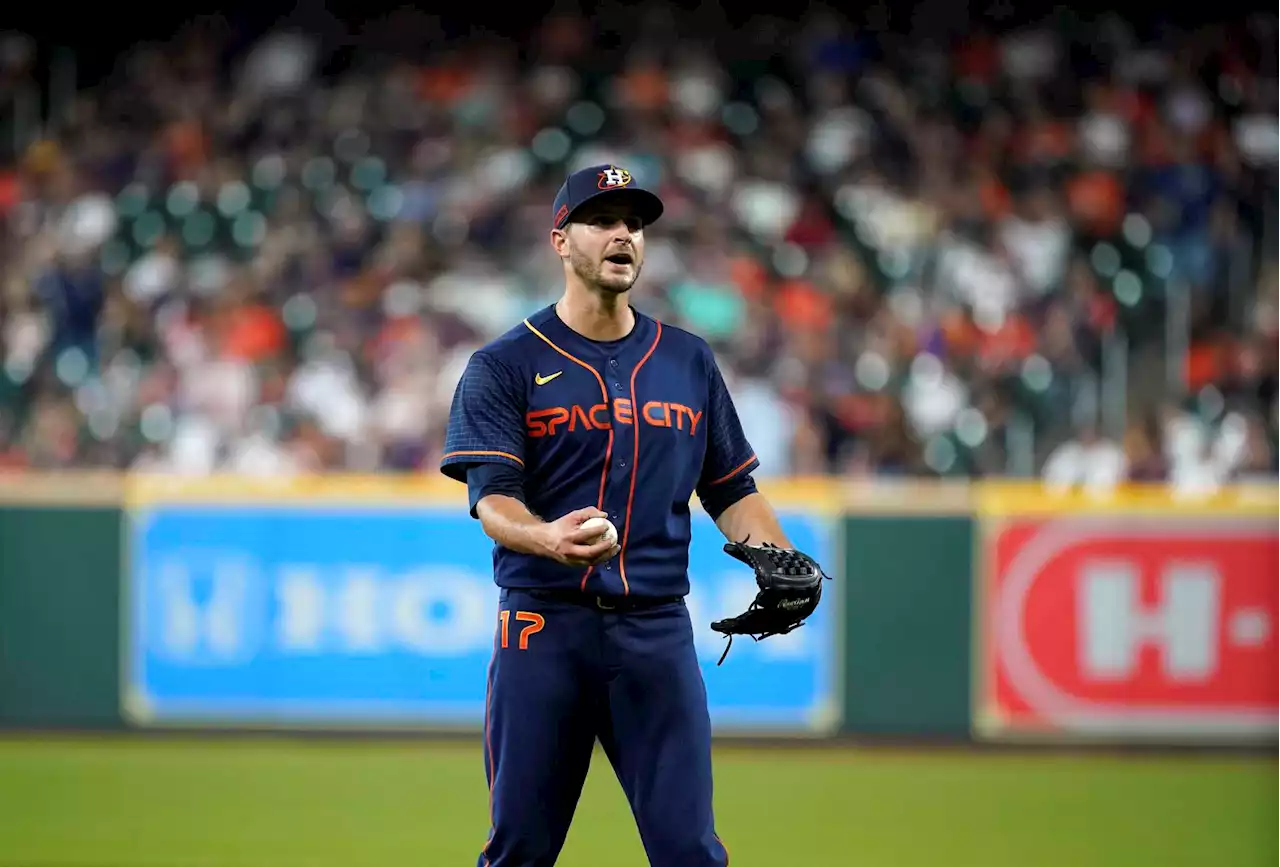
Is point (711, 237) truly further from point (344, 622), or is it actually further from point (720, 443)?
point (720, 443)

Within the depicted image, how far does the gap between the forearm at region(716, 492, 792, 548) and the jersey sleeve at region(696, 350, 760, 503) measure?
48 mm

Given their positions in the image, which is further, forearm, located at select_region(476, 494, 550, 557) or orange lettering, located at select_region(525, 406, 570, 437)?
orange lettering, located at select_region(525, 406, 570, 437)

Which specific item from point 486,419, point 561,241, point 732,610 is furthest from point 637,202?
point 732,610

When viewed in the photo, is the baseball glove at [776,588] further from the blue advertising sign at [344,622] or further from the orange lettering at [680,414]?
the blue advertising sign at [344,622]

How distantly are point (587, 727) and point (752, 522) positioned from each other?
698mm

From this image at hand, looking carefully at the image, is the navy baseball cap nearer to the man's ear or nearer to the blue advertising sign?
the man's ear

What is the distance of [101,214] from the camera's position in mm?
14617

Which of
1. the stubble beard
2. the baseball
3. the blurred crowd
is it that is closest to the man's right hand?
the baseball

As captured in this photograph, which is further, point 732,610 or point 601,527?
point 732,610

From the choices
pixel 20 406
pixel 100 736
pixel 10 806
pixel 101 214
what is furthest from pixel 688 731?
pixel 101 214

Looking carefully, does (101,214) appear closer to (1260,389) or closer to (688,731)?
(1260,389)

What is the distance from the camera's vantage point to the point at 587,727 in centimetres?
423

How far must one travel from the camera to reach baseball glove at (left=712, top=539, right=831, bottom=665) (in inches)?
167

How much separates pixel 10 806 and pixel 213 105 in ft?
30.6
